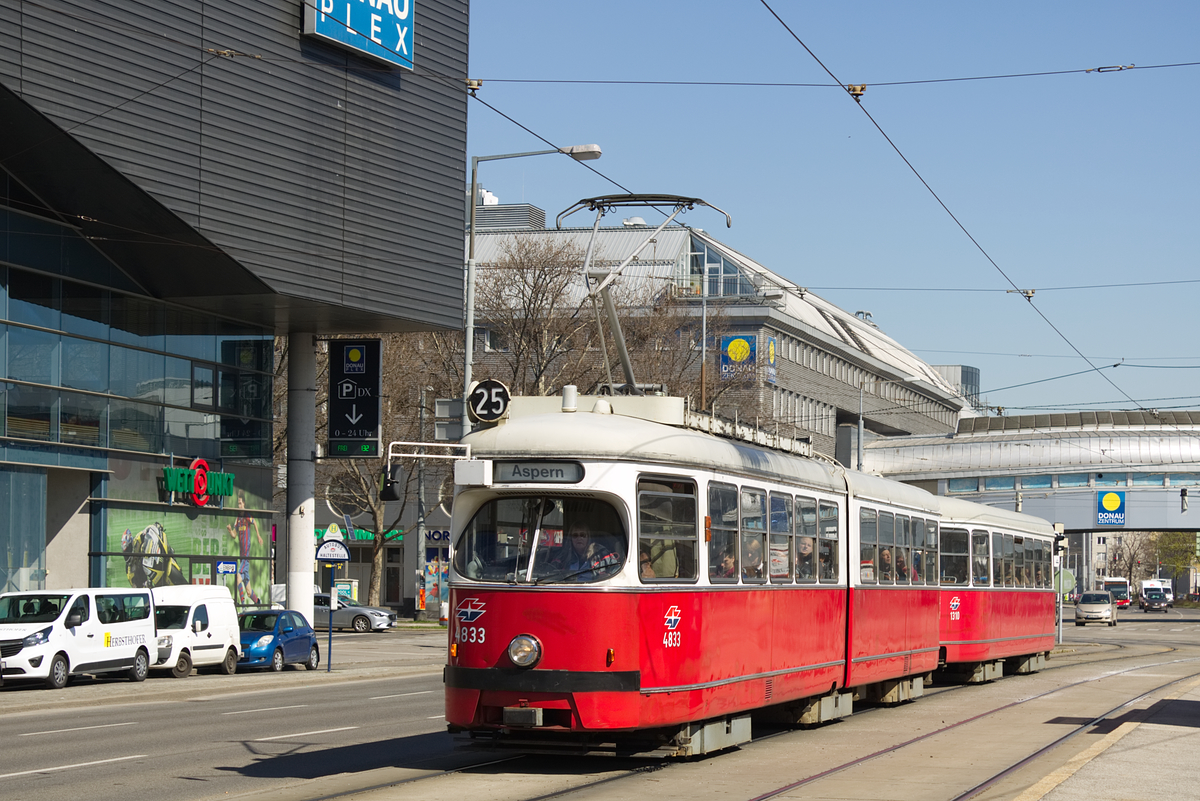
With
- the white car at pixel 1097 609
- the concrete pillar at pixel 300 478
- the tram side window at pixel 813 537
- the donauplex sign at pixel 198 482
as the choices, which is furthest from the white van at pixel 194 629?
the white car at pixel 1097 609

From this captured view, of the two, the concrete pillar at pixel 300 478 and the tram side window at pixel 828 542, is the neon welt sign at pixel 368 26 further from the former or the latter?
the tram side window at pixel 828 542

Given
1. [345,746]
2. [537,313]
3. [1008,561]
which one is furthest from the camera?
[537,313]

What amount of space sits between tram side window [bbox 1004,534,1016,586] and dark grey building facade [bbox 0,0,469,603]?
14.6 metres

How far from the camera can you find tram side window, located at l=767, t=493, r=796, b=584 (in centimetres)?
1499

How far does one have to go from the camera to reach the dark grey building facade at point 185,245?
1108 inches

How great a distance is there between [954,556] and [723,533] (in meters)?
10.4

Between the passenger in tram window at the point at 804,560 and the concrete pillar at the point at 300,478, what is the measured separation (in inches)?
827

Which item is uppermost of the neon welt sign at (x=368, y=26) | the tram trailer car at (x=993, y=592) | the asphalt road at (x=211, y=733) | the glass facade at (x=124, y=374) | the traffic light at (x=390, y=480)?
the neon welt sign at (x=368, y=26)

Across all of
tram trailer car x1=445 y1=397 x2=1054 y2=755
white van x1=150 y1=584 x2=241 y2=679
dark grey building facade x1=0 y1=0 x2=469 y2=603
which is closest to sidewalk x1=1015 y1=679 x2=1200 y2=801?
tram trailer car x1=445 y1=397 x2=1054 y2=755

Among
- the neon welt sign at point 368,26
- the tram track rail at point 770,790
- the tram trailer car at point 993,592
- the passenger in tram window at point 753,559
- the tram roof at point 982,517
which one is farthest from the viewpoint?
the neon welt sign at point 368,26

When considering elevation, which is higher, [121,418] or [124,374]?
[124,374]

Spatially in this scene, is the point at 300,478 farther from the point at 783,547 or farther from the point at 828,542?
the point at 783,547

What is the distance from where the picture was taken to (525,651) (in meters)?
12.1

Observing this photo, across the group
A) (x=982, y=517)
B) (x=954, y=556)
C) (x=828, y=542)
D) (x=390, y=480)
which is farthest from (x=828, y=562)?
(x=982, y=517)
